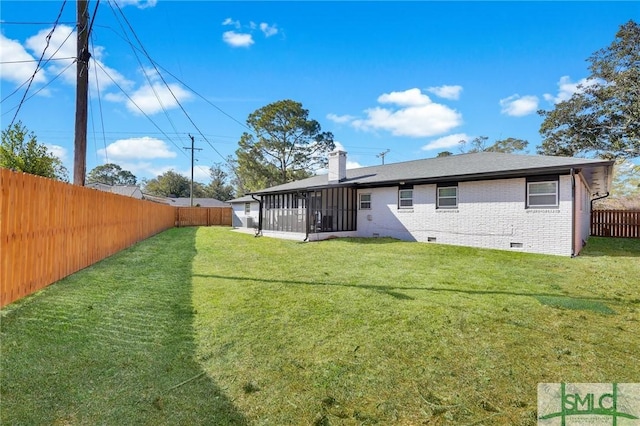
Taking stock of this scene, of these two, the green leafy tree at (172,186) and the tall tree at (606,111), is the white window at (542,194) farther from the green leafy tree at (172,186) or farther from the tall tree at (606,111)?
the green leafy tree at (172,186)

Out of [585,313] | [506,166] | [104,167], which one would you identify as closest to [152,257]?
[585,313]

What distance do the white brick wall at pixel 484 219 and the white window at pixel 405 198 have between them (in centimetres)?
18

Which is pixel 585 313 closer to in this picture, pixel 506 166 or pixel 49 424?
pixel 49 424

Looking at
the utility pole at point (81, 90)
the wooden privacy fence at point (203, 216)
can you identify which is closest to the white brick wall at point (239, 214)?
the wooden privacy fence at point (203, 216)

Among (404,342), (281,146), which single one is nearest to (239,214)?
(281,146)

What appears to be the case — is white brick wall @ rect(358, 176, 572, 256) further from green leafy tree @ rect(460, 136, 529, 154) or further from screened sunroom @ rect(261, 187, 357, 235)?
green leafy tree @ rect(460, 136, 529, 154)

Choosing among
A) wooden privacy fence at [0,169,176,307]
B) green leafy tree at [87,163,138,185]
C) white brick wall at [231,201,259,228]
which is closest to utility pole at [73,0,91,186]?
wooden privacy fence at [0,169,176,307]

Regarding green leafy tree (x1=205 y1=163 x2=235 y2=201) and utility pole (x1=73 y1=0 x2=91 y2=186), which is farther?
green leafy tree (x1=205 y1=163 x2=235 y2=201)

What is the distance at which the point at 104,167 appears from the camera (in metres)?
75.1

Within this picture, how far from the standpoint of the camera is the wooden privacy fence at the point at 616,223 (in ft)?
49.7

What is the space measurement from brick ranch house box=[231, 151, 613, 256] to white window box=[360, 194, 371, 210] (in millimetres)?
49

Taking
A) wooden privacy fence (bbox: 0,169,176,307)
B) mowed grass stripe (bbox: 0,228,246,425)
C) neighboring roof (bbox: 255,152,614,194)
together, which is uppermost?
neighboring roof (bbox: 255,152,614,194)

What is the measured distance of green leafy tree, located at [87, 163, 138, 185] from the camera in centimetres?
7338

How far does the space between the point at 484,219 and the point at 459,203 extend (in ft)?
3.55
